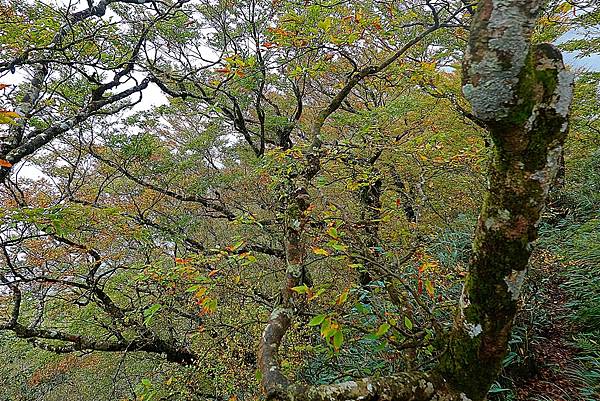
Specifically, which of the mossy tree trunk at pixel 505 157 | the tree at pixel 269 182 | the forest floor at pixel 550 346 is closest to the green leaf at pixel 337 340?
the tree at pixel 269 182

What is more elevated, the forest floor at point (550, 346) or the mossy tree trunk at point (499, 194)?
the mossy tree trunk at point (499, 194)

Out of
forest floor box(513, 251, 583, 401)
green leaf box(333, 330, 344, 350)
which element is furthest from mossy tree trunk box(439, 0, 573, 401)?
forest floor box(513, 251, 583, 401)

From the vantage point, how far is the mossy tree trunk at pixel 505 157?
1.20 meters

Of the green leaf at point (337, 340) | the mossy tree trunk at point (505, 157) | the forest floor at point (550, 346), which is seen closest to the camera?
the mossy tree trunk at point (505, 157)

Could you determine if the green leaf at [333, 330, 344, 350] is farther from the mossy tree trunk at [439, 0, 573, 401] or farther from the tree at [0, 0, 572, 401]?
the mossy tree trunk at [439, 0, 573, 401]

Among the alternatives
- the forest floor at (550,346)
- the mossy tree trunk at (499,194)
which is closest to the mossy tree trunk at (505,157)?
the mossy tree trunk at (499,194)

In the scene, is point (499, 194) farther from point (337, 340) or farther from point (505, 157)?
point (337, 340)

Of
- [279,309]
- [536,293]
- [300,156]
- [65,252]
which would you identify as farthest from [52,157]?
[536,293]

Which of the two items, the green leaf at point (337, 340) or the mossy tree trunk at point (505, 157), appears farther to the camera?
the green leaf at point (337, 340)

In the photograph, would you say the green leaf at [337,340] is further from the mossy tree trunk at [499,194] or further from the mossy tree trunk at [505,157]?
the mossy tree trunk at [505,157]

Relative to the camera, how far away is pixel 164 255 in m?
5.75

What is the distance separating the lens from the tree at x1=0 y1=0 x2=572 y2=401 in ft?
4.34

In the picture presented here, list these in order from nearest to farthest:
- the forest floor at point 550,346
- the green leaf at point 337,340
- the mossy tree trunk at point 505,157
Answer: the mossy tree trunk at point 505,157 < the green leaf at point 337,340 < the forest floor at point 550,346

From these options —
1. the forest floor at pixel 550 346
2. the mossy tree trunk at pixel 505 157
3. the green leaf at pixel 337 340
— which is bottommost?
the forest floor at pixel 550 346
